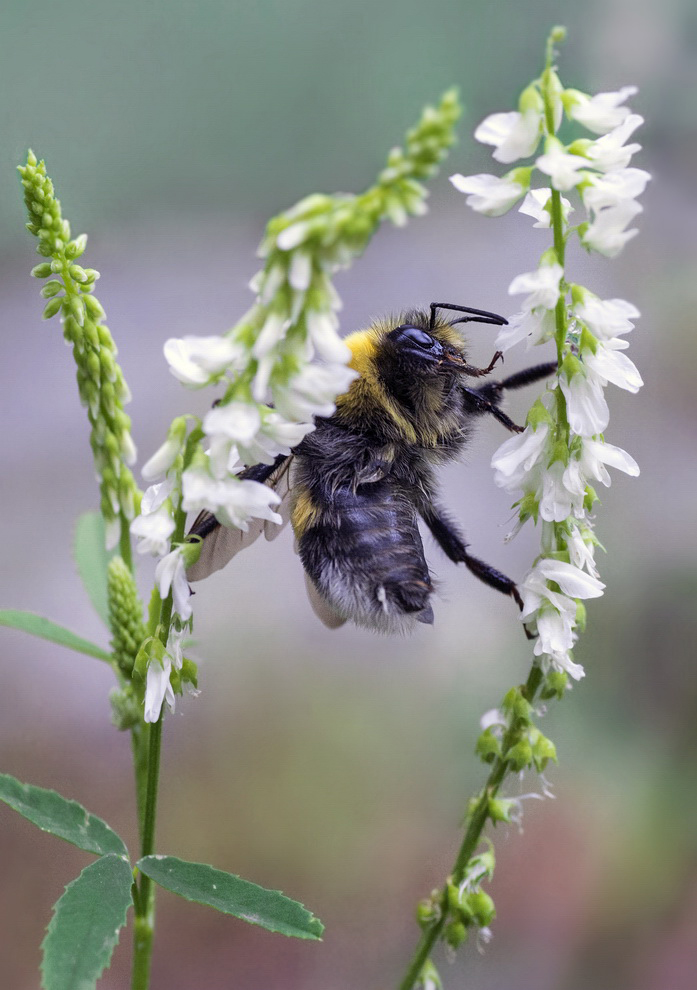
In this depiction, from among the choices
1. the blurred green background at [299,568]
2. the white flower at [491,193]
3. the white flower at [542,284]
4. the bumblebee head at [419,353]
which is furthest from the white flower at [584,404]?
the blurred green background at [299,568]

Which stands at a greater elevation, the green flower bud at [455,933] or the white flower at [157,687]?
the white flower at [157,687]

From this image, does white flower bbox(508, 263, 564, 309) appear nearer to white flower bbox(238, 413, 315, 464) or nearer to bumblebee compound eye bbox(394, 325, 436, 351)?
white flower bbox(238, 413, 315, 464)

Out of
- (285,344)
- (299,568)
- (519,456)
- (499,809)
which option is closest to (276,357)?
(285,344)

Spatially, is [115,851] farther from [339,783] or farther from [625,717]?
[625,717]

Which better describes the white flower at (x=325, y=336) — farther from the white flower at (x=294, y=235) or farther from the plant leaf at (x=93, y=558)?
the plant leaf at (x=93, y=558)

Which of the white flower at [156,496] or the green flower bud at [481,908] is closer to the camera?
the white flower at [156,496]
